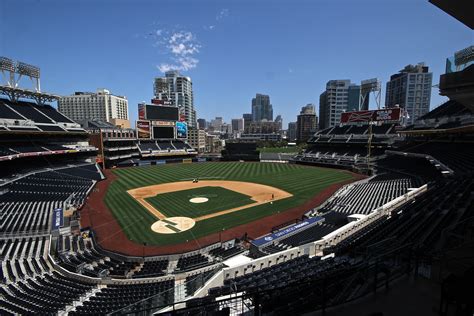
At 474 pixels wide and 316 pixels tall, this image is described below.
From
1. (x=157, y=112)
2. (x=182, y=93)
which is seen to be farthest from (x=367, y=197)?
(x=182, y=93)

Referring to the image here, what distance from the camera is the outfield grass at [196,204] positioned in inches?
1106

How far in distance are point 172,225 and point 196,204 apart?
22.4ft

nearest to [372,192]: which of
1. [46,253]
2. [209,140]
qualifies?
[46,253]

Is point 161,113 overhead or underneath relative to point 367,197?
overhead

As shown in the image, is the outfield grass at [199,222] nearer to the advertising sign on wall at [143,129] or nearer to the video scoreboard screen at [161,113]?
the advertising sign on wall at [143,129]

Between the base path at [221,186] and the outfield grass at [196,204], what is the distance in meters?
0.87

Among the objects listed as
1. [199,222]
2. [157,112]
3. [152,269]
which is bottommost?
[152,269]

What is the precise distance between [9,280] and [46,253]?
3.81 m

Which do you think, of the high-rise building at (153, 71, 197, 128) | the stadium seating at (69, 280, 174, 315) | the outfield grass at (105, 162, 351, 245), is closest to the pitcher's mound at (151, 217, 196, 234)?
the outfield grass at (105, 162, 351, 245)

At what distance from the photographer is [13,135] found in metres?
38.8

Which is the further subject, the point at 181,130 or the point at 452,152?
the point at 181,130

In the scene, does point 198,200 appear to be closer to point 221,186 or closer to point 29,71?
point 221,186

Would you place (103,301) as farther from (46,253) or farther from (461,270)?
(461,270)

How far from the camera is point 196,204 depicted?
1207 inches
